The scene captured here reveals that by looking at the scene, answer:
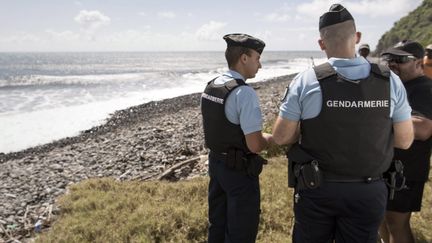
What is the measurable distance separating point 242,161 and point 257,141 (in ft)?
0.92

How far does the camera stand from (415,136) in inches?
127

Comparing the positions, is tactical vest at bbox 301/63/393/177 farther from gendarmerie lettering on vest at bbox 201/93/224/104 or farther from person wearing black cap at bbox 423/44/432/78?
person wearing black cap at bbox 423/44/432/78

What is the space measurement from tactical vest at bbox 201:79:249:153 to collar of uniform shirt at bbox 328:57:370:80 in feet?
3.31

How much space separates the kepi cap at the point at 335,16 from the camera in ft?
8.31

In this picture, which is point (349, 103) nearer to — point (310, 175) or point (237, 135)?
point (310, 175)

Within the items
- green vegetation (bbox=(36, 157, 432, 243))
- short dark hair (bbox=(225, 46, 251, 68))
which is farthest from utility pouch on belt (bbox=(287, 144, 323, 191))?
green vegetation (bbox=(36, 157, 432, 243))

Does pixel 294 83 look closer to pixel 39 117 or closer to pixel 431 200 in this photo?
pixel 431 200

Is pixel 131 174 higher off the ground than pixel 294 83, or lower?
lower

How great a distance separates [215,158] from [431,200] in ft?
13.4

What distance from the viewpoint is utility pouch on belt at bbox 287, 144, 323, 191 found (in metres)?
2.63

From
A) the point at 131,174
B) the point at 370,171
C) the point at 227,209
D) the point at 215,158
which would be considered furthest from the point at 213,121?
the point at 131,174

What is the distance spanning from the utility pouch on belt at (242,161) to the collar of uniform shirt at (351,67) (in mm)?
1298

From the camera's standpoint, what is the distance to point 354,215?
265cm

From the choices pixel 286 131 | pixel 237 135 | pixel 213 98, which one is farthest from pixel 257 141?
pixel 286 131
